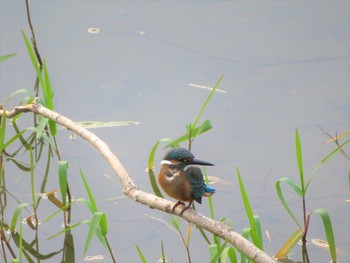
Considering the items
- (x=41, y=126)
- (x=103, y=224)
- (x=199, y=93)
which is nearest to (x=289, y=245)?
(x=103, y=224)

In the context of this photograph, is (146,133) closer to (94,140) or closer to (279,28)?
(94,140)

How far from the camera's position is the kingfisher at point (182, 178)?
3.32 meters

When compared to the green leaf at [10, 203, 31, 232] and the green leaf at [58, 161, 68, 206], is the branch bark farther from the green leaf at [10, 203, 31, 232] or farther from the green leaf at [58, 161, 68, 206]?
the green leaf at [10, 203, 31, 232]

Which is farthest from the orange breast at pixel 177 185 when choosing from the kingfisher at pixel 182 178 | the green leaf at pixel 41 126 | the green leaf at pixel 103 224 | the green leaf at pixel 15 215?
the green leaf at pixel 41 126

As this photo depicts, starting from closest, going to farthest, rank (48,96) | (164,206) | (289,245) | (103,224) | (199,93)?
(164,206) < (103,224) < (289,245) < (48,96) < (199,93)

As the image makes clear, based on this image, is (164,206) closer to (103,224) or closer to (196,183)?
(196,183)

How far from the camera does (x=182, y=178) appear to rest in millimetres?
3336

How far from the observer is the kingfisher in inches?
131

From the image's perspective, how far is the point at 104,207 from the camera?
4465mm

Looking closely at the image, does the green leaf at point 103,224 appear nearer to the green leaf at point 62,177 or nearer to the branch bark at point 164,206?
the branch bark at point 164,206

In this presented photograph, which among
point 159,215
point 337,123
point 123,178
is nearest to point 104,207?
point 159,215

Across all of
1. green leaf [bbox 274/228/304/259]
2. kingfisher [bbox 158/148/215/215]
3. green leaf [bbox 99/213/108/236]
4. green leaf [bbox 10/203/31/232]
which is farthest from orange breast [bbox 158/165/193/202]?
green leaf [bbox 10/203/31/232]

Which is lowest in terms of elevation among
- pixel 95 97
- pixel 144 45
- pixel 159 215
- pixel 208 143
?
pixel 159 215

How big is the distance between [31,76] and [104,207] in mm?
1490
